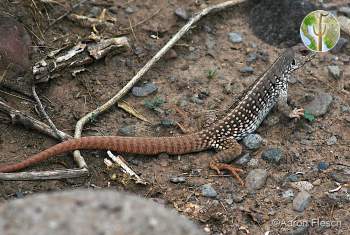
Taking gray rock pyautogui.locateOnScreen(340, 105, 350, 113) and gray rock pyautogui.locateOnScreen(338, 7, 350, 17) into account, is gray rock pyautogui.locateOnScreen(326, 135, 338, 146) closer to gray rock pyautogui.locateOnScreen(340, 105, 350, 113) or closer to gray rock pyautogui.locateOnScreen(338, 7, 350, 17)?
gray rock pyautogui.locateOnScreen(340, 105, 350, 113)

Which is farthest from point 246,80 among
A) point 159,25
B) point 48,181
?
point 48,181

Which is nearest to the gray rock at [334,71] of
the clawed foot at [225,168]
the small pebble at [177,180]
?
the clawed foot at [225,168]

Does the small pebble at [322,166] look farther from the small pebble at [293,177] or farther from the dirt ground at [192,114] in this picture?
the small pebble at [293,177]

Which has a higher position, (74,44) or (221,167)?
(74,44)

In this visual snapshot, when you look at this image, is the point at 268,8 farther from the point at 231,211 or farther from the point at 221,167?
the point at 231,211

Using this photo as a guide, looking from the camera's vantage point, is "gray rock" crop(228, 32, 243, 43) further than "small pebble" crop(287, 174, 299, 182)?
Yes

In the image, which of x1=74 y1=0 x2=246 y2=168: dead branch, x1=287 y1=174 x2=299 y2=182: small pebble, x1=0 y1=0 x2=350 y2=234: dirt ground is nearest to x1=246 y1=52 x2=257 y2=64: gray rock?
x1=0 y1=0 x2=350 y2=234: dirt ground
